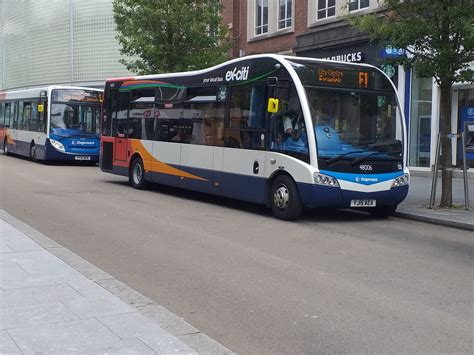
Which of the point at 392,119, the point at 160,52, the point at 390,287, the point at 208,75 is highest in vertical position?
the point at 160,52

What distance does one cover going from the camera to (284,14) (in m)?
25.8

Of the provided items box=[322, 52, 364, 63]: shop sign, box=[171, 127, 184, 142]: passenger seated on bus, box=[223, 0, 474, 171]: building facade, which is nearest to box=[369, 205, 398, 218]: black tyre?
box=[171, 127, 184, 142]: passenger seated on bus

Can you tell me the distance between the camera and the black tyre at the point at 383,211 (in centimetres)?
1192

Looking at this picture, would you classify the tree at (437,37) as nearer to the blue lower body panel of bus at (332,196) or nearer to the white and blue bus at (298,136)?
the white and blue bus at (298,136)

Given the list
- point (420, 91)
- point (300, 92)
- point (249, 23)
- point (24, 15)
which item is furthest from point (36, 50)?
point (300, 92)

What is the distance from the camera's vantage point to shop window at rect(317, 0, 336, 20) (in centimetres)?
2288

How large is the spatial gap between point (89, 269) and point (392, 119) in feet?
23.9

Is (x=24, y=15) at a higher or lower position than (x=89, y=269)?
higher

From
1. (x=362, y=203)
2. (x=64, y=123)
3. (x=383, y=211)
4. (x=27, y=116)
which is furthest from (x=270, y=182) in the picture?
(x=27, y=116)

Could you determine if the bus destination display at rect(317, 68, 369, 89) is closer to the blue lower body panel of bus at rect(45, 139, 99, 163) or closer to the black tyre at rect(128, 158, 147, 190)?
the black tyre at rect(128, 158, 147, 190)

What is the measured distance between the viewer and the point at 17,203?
1259cm

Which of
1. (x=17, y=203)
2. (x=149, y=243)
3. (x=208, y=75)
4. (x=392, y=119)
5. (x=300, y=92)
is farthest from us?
(x=208, y=75)

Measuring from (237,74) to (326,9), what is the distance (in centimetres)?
1200

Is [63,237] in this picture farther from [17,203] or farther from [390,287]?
[390,287]
